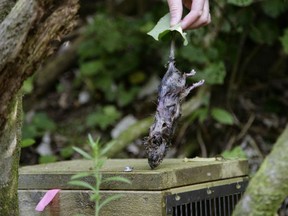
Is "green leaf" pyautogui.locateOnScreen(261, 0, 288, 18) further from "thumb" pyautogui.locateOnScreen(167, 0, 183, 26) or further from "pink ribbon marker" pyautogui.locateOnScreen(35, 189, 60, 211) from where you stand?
"pink ribbon marker" pyautogui.locateOnScreen(35, 189, 60, 211)

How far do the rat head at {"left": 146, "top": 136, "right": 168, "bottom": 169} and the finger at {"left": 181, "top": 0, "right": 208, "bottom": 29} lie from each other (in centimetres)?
33

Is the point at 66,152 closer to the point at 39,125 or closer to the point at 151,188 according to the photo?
the point at 39,125

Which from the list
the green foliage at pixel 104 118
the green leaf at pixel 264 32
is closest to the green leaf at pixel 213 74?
the green leaf at pixel 264 32

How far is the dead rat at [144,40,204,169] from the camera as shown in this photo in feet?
6.87

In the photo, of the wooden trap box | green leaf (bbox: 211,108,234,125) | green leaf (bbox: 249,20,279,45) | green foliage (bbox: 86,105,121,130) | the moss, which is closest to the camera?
the moss

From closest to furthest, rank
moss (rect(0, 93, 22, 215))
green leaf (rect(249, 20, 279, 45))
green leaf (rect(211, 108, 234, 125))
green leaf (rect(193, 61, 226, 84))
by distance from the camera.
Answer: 1. moss (rect(0, 93, 22, 215))
2. green leaf (rect(193, 61, 226, 84))
3. green leaf (rect(211, 108, 234, 125))
4. green leaf (rect(249, 20, 279, 45))

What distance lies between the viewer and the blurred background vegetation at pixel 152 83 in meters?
4.04

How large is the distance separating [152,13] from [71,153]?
105 cm

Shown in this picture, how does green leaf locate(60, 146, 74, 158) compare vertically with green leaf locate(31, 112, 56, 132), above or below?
below

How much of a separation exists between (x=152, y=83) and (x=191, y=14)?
2588 millimetres

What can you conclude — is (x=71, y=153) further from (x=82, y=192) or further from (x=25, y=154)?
(x=82, y=192)

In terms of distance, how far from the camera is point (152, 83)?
4.72 meters

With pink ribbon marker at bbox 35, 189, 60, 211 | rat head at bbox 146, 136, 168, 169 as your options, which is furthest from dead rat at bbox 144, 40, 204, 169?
pink ribbon marker at bbox 35, 189, 60, 211

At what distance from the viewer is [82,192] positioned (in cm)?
210
